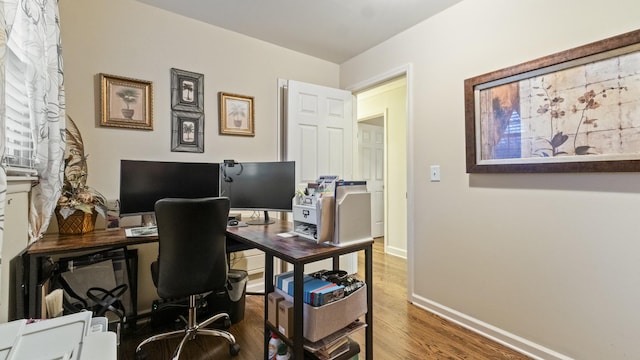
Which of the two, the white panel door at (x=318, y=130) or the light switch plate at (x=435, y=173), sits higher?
the white panel door at (x=318, y=130)

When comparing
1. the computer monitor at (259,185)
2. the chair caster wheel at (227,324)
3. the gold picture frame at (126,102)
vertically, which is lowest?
the chair caster wheel at (227,324)

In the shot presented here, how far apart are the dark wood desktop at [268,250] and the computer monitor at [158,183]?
225 mm

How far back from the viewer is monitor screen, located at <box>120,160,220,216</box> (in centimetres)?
186

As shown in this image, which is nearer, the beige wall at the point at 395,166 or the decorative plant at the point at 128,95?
the decorative plant at the point at 128,95

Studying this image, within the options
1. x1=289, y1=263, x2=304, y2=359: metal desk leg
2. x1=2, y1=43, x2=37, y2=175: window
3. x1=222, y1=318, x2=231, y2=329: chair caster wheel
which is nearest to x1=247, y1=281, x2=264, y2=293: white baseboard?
x1=222, y1=318, x2=231, y2=329: chair caster wheel

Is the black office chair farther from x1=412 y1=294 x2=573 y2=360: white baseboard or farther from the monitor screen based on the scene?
x1=412 y1=294 x2=573 y2=360: white baseboard

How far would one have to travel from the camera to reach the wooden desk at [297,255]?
1.25m

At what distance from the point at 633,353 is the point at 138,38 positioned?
3.67 metres

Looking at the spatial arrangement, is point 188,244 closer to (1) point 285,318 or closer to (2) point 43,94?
(1) point 285,318

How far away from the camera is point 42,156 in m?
1.45

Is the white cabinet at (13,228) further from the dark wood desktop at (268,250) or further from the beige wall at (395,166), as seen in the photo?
the beige wall at (395,166)

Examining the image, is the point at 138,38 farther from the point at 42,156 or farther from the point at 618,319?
the point at 618,319

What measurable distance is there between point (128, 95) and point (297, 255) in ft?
6.31

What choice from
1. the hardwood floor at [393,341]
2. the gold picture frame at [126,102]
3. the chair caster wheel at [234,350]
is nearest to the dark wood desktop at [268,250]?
the chair caster wheel at [234,350]
